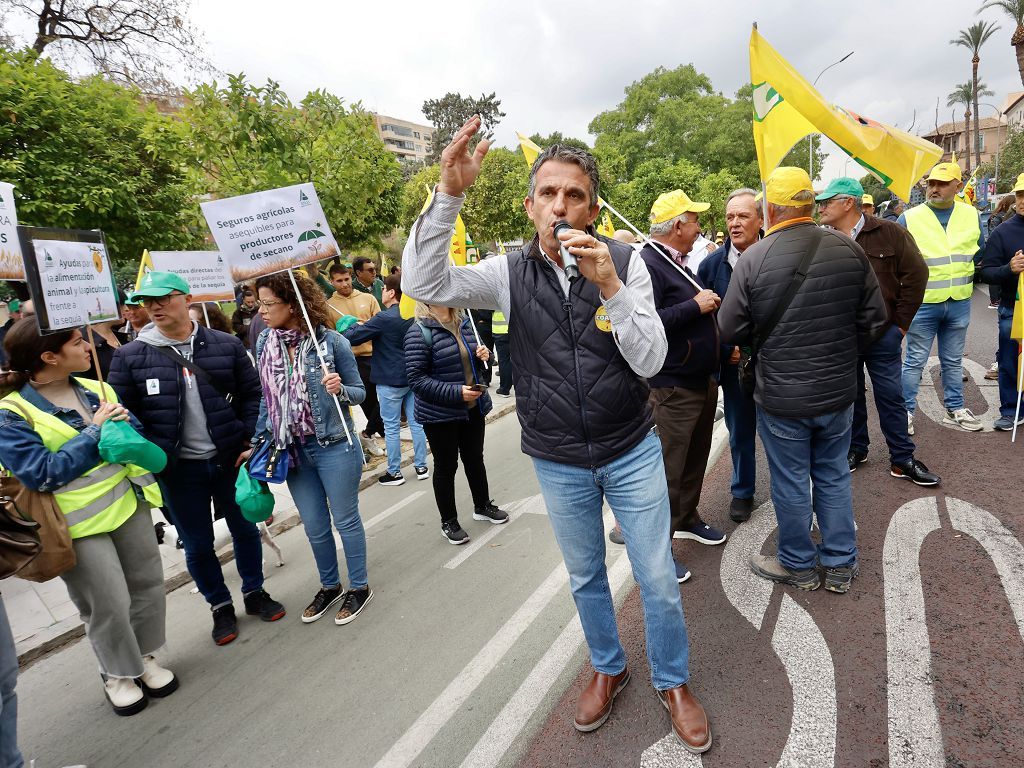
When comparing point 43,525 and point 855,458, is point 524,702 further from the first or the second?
point 855,458

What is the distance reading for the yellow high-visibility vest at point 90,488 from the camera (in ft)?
8.48

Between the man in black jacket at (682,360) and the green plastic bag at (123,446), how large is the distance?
8.74 feet

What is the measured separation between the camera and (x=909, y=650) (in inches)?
98.3

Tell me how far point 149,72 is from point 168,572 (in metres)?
15.0

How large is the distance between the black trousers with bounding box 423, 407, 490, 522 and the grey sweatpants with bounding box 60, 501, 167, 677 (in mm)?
1853

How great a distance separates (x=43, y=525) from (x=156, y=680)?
1.13m

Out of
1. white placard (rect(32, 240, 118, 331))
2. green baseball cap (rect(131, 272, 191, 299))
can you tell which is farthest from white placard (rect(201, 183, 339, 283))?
white placard (rect(32, 240, 118, 331))

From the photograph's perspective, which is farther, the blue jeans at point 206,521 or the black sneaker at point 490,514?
the black sneaker at point 490,514

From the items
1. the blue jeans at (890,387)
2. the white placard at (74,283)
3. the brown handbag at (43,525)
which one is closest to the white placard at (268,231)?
the white placard at (74,283)

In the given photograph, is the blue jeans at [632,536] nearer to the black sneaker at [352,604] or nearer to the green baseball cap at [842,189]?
the black sneaker at [352,604]

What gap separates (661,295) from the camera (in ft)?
10.7

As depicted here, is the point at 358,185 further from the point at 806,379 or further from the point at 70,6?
the point at 70,6

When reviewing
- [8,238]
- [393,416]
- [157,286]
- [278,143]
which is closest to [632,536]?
[157,286]

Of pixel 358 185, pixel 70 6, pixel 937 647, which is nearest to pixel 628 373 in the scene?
pixel 937 647
